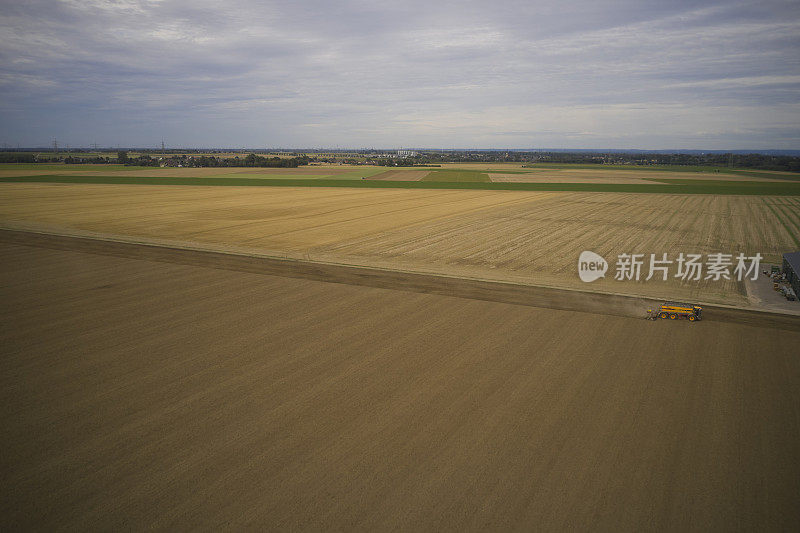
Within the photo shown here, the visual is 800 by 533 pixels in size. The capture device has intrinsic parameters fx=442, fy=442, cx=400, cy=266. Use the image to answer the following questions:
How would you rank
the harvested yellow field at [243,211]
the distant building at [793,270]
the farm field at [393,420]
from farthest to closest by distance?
the harvested yellow field at [243,211], the distant building at [793,270], the farm field at [393,420]

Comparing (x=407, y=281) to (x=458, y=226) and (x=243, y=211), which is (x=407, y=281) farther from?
(x=243, y=211)

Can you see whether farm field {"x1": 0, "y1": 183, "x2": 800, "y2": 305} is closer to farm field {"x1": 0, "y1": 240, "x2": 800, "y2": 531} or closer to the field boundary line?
the field boundary line

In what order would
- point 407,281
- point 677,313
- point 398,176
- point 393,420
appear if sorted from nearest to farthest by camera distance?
point 393,420, point 677,313, point 407,281, point 398,176

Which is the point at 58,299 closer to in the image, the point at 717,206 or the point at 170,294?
the point at 170,294

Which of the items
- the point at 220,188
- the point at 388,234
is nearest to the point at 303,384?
the point at 388,234

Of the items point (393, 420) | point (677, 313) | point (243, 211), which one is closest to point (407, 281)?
point (677, 313)

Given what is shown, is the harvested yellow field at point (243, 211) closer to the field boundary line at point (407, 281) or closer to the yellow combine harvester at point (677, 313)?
the field boundary line at point (407, 281)

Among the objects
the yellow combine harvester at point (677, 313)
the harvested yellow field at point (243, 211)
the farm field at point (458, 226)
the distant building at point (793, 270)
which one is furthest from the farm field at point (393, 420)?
the harvested yellow field at point (243, 211)

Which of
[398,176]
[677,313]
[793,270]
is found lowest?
[677,313]
